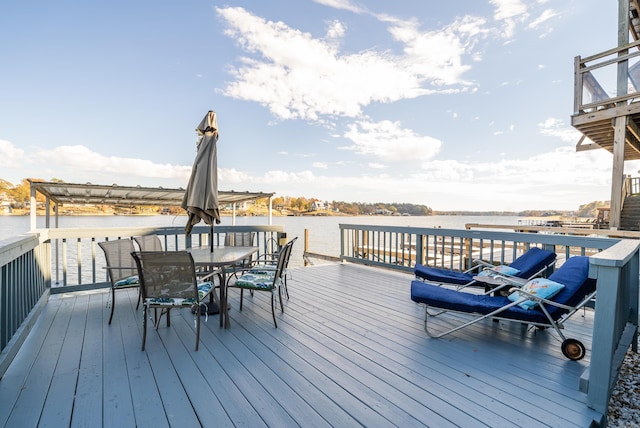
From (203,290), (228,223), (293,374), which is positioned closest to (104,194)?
(203,290)

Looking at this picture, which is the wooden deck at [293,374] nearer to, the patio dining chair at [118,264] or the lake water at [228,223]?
the patio dining chair at [118,264]

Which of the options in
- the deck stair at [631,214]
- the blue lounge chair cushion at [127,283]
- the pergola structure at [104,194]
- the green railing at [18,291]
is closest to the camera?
the green railing at [18,291]

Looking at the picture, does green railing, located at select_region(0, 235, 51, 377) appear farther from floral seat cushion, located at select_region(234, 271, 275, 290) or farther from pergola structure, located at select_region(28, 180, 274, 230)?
floral seat cushion, located at select_region(234, 271, 275, 290)

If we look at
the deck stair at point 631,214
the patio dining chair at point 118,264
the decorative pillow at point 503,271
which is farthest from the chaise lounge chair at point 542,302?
the deck stair at point 631,214

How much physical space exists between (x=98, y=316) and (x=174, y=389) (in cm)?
220

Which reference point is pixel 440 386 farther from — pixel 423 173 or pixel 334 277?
pixel 423 173

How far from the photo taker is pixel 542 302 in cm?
245

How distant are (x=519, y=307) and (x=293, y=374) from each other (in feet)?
6.79

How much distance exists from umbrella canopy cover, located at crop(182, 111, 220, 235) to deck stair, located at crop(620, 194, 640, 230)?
458 inches

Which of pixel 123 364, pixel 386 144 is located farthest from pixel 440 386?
pixel 386 144

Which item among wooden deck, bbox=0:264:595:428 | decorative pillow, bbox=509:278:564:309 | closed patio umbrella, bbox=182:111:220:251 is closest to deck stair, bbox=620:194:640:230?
wooden deck, bbox=0:264:595:428

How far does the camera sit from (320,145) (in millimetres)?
19719

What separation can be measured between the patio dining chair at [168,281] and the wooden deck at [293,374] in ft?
1.29

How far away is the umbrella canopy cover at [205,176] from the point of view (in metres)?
3.50
